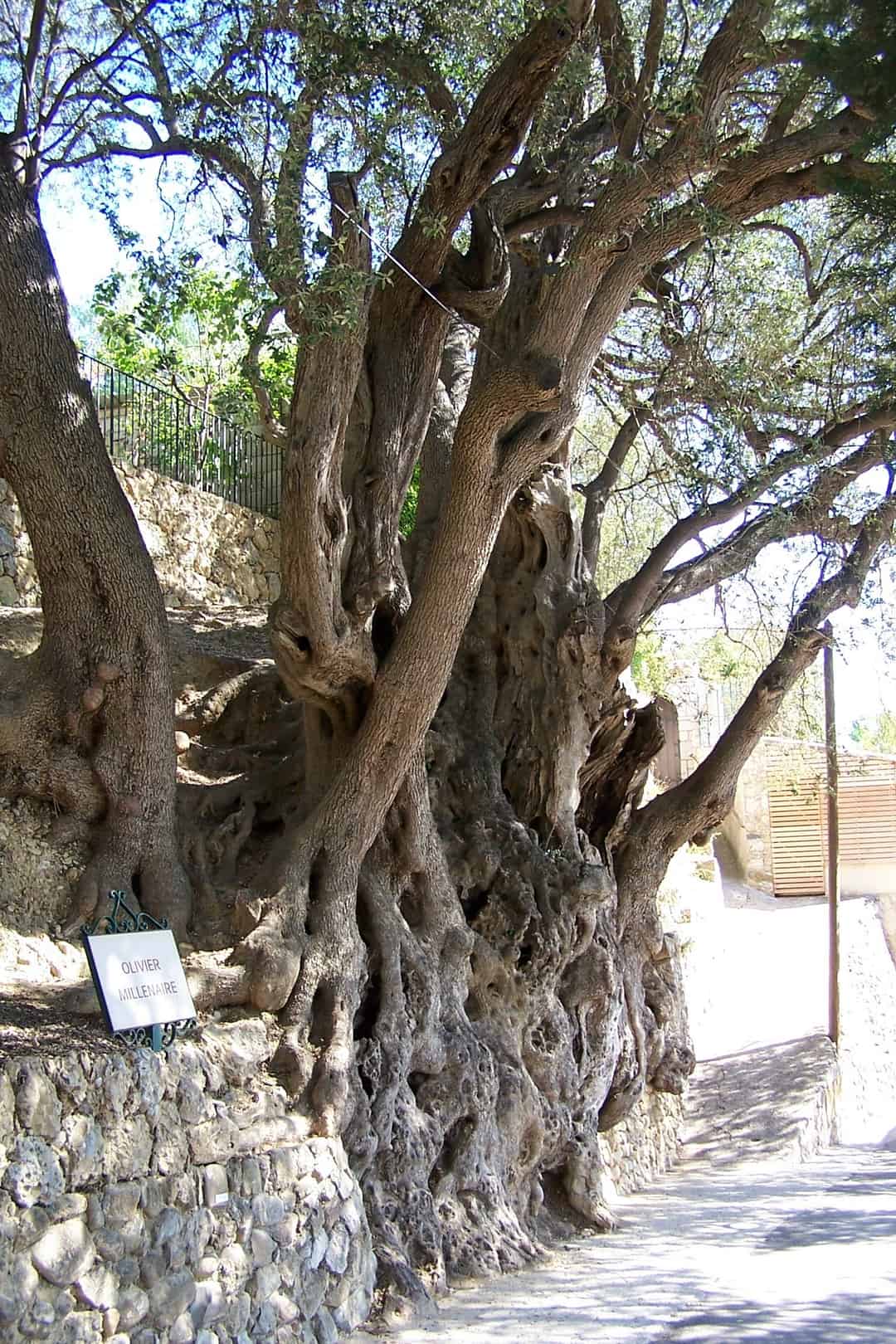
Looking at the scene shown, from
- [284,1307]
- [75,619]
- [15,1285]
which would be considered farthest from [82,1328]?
[75,619]

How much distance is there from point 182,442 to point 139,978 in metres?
10.5

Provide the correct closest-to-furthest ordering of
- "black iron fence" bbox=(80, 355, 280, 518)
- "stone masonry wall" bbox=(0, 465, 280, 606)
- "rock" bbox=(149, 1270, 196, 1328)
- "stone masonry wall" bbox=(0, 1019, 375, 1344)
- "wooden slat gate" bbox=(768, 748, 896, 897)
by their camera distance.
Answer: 1. "stone masonry wall" bbox=(0, 1019, 375, 1344)
2. "rock" bbox=(149, 1270, 196, 1328)
3. "stone masonry wall" bbox=(0, 465, 280, 606)
4. "black iron fence" bbox=(80, 355, 280, 518)
5. "wooden slat gate" bbox=(768, 748, 896, 897)

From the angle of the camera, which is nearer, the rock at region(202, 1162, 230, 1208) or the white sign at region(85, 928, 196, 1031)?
the white sign at region(85, 928, 196, 1031)

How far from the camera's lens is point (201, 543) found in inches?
593

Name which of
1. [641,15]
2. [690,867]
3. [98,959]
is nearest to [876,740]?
[690,867]

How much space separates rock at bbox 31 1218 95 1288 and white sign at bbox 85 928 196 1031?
880 millimetres

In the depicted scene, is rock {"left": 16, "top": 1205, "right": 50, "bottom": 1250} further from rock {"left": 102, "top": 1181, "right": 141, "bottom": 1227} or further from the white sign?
the white sign

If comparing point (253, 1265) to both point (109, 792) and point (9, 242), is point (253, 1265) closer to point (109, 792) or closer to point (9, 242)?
point (109, 792)

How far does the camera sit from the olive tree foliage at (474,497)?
754 cm

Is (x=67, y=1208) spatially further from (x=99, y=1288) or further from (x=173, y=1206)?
(x=173, y=1206)

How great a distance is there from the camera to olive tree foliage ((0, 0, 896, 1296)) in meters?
7.54

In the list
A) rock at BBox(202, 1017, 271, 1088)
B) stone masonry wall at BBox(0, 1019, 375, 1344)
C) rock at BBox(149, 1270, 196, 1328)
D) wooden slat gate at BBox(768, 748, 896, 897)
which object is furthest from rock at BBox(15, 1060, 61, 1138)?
wooden slat gate at BBox(768, 748, 896, 897)

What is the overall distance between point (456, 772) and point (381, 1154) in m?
3.29

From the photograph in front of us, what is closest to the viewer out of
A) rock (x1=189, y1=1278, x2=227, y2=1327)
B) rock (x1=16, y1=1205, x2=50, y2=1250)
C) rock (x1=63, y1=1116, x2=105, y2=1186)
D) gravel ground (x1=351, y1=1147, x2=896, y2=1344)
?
rock (x1=16, y1=1205, x2=50, y2=1250)
